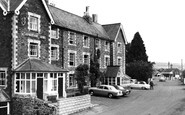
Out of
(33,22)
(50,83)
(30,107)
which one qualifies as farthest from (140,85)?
(30,107)

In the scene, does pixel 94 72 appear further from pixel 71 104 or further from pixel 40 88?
pixel 71 104

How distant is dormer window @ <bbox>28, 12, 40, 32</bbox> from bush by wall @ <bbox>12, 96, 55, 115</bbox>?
24.6 feet

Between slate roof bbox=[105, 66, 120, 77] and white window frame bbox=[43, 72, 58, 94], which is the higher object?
slate roof bbox=[105, 66, 120, 77]

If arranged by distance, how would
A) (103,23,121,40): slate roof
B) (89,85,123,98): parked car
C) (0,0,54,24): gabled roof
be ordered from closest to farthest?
(0,0,54,24): gabled roof → (89,85,123,98): parked car → (103,23,121,40): slate roof

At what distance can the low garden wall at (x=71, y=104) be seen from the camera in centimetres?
2125

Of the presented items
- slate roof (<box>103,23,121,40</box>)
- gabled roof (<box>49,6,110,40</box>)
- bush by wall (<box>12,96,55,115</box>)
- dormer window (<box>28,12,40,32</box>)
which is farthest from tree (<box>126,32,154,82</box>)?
bush by wall (<box>12,96,55,115</box>)

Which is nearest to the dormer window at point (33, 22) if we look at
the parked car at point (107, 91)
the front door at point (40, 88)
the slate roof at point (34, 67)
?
the slate roof at point (34, 67)

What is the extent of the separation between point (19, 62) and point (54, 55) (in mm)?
7331

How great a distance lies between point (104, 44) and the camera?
42438 millimetres

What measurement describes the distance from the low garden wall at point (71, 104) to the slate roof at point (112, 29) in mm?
21905

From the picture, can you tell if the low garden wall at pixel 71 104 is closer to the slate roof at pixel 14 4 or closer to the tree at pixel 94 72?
the slate roof at pixel 14 4

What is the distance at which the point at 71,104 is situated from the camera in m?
22.5

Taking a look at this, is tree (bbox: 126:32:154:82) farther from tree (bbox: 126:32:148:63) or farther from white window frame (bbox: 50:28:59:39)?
white window frame (bbox: 50:28:59:39)

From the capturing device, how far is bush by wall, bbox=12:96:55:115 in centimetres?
2114
